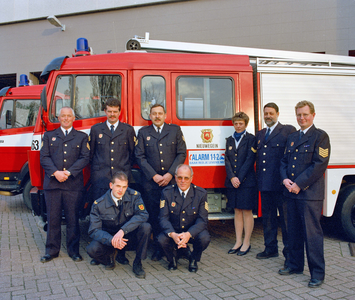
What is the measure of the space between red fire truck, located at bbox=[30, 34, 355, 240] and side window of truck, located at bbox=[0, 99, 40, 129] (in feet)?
9.18

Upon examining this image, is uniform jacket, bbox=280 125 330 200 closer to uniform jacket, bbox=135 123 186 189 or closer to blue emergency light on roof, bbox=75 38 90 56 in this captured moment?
uniform jacket, bbox=135 123 186 189

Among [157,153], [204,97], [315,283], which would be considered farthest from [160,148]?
[315,283]

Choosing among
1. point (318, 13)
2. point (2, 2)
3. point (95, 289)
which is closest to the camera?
point (95, 289)

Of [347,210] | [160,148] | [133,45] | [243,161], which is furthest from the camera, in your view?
[133,45]

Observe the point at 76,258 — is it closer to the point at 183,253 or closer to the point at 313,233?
the point at 183,253

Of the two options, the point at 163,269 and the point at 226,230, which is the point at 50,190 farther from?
the point at 226,230

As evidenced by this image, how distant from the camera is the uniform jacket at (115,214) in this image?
3.81 m

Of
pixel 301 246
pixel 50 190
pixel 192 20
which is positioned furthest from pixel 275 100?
pixel 192 20

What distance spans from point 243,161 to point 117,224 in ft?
6.27

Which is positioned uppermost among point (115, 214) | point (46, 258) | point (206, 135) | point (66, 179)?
point (206, 135)

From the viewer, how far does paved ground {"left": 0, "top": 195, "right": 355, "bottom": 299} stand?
130 inches

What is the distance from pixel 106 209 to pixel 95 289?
2.99 feet

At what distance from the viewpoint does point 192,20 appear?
11.8m

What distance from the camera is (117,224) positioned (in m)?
3.91
